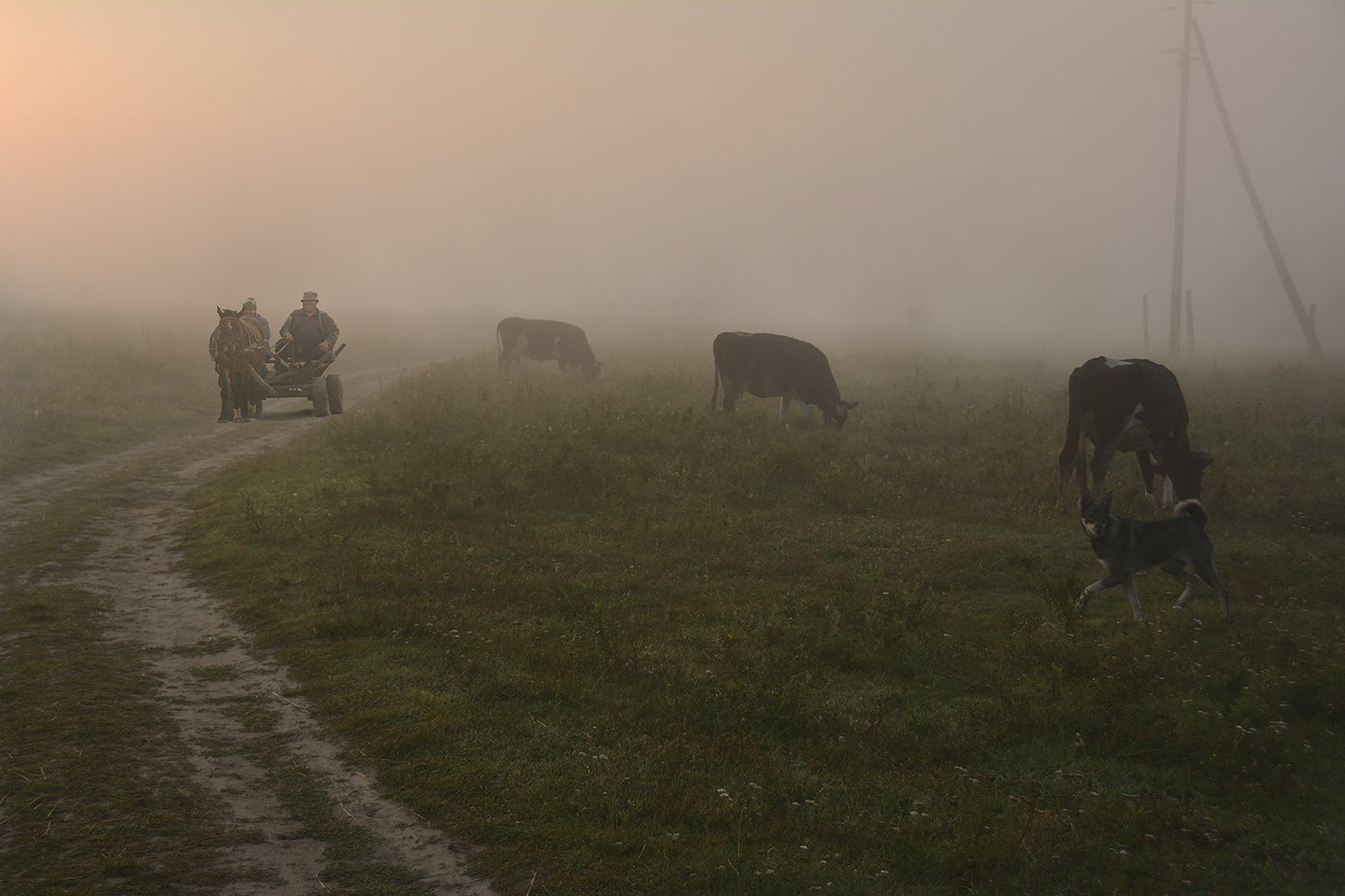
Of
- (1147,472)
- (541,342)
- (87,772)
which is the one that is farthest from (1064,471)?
(541,342)

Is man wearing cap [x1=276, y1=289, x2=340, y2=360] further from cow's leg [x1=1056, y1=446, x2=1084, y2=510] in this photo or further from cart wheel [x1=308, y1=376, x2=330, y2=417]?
cow's leg [x1=1056, y1=446, x2=1084, y2=510]

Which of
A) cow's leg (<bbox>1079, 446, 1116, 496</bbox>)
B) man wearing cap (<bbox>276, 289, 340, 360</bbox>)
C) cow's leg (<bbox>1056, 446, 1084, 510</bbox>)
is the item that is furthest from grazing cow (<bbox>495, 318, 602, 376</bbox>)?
cow's leg (<bbox>1079, 446, 1116, 496</bbox>)

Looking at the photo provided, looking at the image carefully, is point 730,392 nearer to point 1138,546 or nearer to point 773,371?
point 773,371

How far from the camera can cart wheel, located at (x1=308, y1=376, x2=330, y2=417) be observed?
19.3 meters

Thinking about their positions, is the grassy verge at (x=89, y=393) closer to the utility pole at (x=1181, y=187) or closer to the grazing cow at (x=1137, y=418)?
the grazing cow at (x=1137, y=418)

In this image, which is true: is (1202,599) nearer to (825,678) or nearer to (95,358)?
(825,678)

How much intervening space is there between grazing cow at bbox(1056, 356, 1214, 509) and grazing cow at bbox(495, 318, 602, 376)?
2158cm

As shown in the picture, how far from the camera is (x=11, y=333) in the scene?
3291 cm

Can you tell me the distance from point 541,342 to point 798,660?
87.5 feet

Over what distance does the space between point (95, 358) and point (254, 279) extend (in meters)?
59.2

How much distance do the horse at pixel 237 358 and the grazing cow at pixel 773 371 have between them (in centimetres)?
949

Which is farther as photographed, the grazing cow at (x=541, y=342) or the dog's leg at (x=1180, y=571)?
the grazing cow at (x=541, y=342)

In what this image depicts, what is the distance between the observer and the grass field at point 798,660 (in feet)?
19.8

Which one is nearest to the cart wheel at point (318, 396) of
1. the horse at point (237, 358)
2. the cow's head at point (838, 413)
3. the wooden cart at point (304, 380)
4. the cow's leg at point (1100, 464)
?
the wooden cart at point (304, 380)
